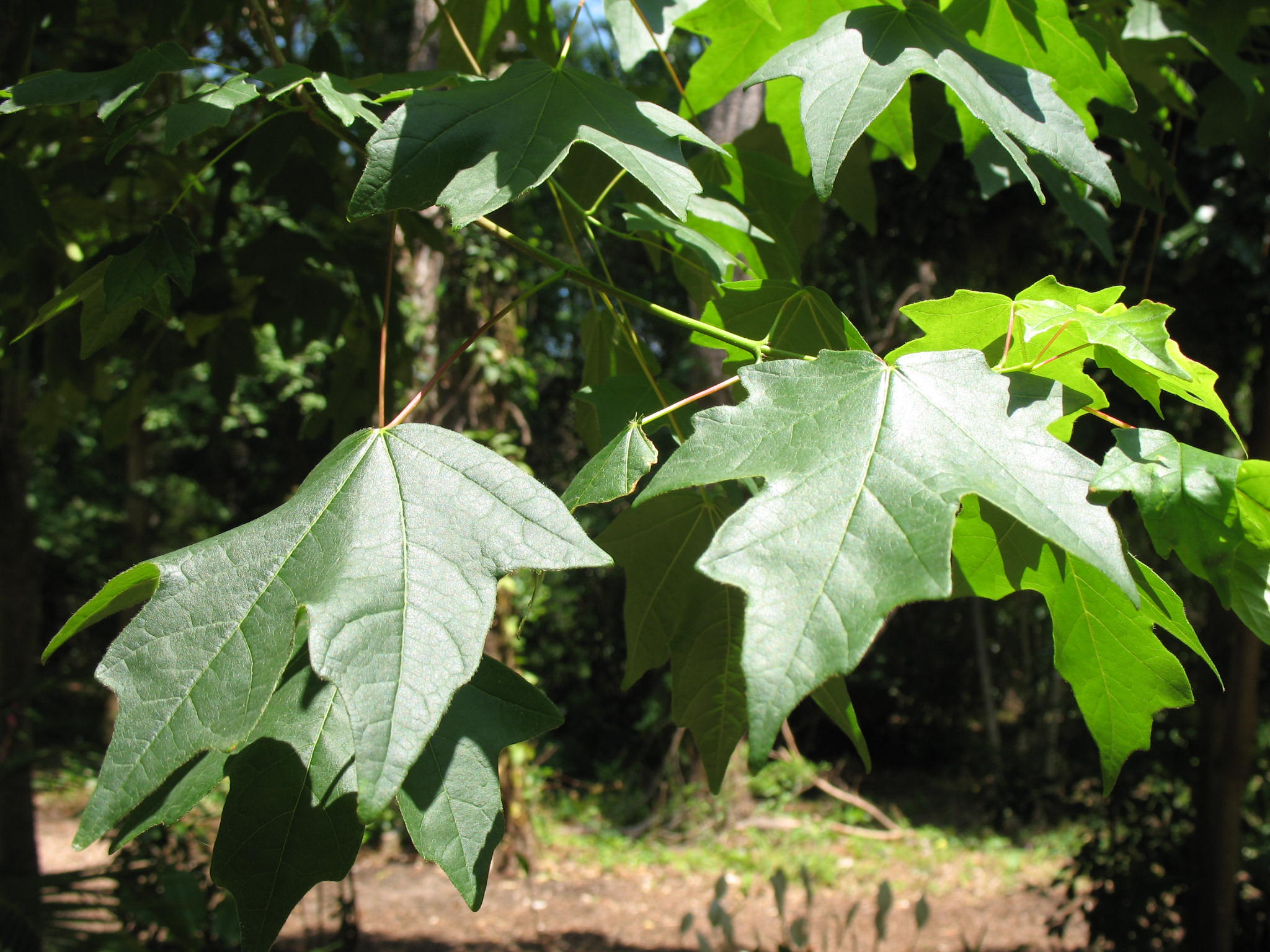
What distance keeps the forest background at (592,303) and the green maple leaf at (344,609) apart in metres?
0.09

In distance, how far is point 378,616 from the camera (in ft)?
1.91

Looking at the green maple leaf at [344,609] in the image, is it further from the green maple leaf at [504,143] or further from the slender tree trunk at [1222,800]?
the slender tree trunk at [1222,800]

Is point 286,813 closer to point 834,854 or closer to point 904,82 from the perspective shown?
point 904,82

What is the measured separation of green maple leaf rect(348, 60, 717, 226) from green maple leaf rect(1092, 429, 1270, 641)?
389 mm

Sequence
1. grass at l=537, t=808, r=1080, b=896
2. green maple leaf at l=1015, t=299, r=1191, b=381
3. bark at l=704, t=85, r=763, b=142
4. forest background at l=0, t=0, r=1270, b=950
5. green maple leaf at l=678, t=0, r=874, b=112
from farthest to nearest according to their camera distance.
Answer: grass at l=537, t=808, r=1080, b=896, bark at l=704, t=85, r=763, b=142, forest background at l=0, t=0, r=1270, b=950, green maple leaf at l=678, t=0, r=874, b=112, green maple leaf at l=1015, t=299, r=1191, b=381

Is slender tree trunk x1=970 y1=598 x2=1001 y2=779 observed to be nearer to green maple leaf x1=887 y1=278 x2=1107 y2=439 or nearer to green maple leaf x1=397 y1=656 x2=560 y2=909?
green maple leaf x1=887 y1=278 x2=1107 y2=439

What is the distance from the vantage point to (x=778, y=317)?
2.85ft

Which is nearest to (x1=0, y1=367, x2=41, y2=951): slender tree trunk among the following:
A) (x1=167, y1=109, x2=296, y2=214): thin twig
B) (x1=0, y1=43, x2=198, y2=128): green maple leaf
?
(x1=167, y1=109, x2=296, y2=214): thin twig

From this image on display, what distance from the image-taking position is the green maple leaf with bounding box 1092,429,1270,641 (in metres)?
0.65

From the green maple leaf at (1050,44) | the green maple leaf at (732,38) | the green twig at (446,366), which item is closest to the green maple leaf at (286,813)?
the green twig at (446,366)

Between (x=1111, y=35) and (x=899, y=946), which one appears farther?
(x=899, y=946)

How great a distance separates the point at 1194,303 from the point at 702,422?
10.5ft

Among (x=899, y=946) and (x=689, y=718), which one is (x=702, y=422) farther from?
(x=899, y=946)

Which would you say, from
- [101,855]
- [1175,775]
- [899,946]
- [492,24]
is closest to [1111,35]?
[492,24]
